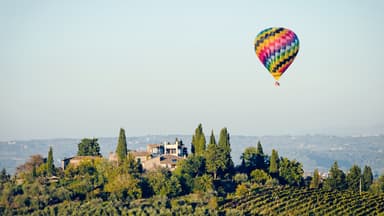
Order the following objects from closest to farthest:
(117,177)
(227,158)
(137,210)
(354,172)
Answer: (137,210), (117,177), (227,158), (354,172)

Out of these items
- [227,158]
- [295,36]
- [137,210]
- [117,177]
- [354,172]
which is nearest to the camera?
[137,210]

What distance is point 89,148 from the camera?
66.2 meters

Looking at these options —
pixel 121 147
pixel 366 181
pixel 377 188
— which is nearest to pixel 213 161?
pixel 121 147

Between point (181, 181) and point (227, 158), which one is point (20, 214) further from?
point (227, 158)

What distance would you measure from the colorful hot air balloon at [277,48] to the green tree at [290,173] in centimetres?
1333

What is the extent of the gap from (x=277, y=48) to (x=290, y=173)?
15319 millimetres

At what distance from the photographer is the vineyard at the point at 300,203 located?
46375 mm

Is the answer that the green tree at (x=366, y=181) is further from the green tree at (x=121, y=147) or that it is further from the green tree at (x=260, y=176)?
the green tree at (x=121, y=147)

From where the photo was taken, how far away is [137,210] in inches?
1729

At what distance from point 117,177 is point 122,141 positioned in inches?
352

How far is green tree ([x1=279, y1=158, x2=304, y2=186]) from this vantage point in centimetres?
5831

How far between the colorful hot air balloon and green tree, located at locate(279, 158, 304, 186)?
13331 mm

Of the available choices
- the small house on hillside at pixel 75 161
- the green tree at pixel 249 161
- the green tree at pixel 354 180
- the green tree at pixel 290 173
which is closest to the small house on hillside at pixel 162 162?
the small house on hillside at pixel 75 161

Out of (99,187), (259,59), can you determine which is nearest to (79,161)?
(99,187)
